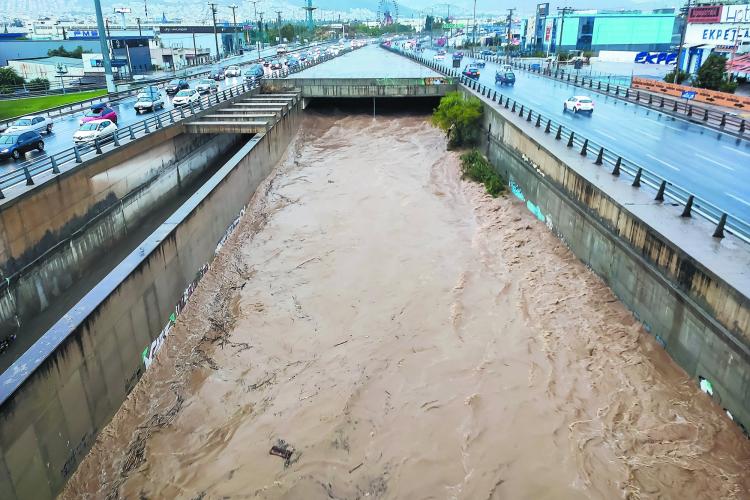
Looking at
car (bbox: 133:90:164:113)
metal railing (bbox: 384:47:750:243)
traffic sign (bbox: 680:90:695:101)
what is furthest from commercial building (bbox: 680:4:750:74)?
car (bbox: 133:90:164:113)

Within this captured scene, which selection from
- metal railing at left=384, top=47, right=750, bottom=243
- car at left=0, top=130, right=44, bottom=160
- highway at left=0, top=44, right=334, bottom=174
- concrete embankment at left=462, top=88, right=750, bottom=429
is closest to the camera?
concrete embankment at left=462, top=88, right=750, bottom=429

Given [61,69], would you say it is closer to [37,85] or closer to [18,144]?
[37,85]

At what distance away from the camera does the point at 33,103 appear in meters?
53.9

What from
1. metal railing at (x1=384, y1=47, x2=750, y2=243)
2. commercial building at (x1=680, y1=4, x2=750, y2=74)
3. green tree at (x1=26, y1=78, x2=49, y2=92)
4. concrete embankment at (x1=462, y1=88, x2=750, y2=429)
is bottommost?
concrete embankment at (x1=462, y1=88, x2=750, y2=429)

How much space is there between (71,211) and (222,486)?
1716 centimetres

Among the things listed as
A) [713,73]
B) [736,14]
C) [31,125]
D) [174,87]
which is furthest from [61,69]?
[736,14]

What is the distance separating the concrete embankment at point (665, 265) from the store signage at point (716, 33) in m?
52.6

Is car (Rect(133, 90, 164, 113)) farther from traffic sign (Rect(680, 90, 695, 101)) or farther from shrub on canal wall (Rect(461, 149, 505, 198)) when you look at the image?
traffic sign (Rect(680, 90, 695, 101))

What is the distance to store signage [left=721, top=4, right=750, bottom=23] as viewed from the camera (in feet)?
207

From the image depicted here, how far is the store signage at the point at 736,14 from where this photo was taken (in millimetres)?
63156

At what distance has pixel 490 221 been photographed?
90.3 ft

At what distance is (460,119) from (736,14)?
45793 millimetres

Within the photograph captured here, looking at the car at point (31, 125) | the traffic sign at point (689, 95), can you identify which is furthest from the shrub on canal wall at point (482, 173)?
the car at point (31, 125)

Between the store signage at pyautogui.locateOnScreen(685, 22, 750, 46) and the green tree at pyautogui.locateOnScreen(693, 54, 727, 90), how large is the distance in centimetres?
1510
